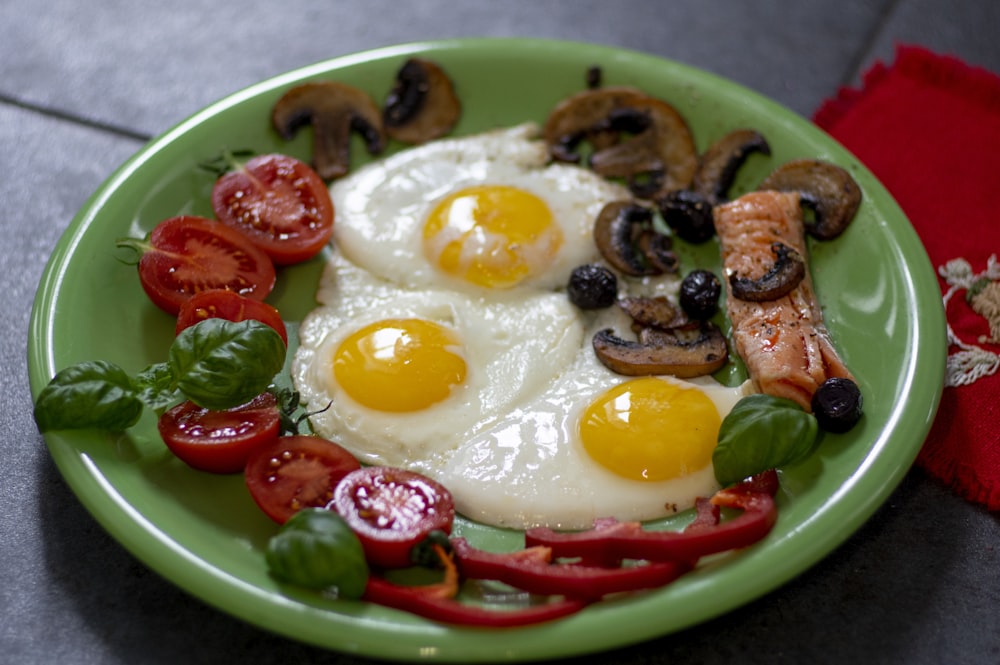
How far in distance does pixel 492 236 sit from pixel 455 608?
5.61 feet

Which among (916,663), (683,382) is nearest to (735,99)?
(683,382)

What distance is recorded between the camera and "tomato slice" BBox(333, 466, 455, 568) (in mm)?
2809

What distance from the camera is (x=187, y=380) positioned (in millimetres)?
3025

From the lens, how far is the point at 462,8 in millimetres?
5867

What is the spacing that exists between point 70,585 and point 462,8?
13.1 ft

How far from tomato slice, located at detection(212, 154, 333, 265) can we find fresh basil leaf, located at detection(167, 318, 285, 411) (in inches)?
33.1

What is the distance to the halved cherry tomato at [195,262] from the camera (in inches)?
141

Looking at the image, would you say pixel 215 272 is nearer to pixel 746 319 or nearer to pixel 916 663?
pixel 746 319

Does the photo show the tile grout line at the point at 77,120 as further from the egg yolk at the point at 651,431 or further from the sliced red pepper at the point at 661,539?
the sliced red pepper at the point at 661,539

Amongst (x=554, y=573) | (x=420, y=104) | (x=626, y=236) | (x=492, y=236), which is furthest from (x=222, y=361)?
(x=420, y=104)

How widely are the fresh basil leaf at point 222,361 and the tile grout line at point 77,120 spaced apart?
227 cm

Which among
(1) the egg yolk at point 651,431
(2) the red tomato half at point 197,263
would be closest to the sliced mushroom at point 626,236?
(1) the egg yolk at point 651,431

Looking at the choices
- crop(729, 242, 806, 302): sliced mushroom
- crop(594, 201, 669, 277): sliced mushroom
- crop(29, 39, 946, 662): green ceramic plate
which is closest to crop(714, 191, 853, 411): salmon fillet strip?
crop(729, 242, 806, 302): sliced mushroom

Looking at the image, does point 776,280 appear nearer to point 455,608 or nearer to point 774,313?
point 774,313
